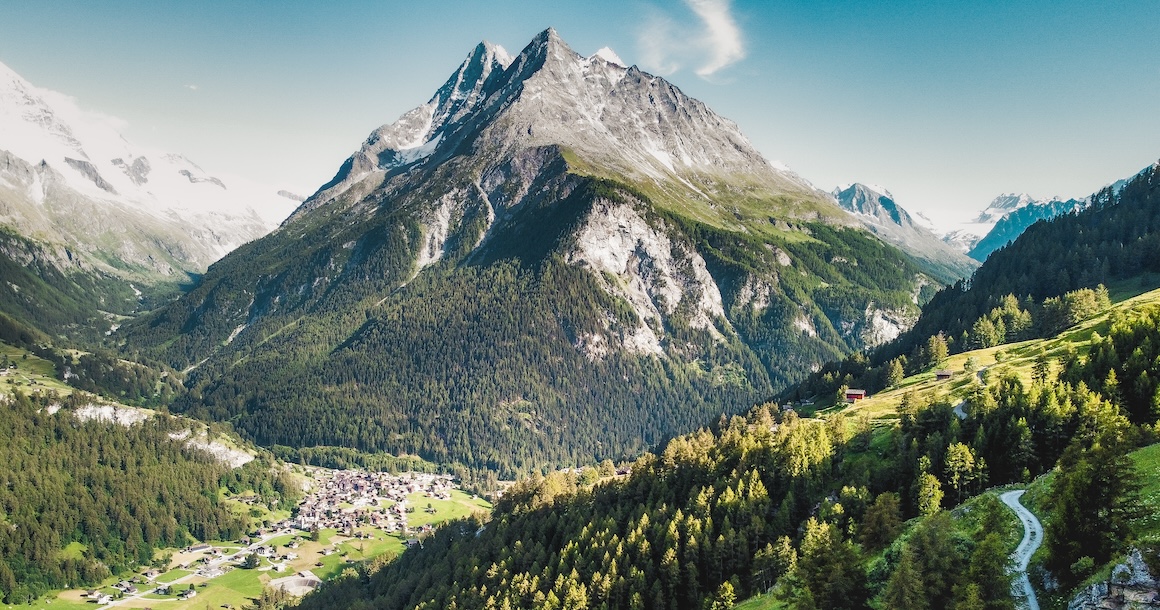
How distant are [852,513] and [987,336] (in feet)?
317

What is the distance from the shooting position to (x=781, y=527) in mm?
84750

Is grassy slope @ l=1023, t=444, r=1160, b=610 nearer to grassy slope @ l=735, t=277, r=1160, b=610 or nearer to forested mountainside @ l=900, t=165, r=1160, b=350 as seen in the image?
grassy slope @ l=735, t=277, r=1160, b=610

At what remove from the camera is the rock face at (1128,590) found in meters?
37.3

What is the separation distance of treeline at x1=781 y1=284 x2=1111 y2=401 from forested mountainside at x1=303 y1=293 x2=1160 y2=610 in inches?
1565

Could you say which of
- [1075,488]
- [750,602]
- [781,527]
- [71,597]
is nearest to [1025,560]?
[1075,488]

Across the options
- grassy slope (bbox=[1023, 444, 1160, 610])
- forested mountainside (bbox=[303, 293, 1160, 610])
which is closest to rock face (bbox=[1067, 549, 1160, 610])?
grassy slope (bbox=[1023, 444, 1160, 610])

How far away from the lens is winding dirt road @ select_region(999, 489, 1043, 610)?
46.0m

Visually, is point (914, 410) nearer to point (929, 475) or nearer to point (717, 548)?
point (929, 475)

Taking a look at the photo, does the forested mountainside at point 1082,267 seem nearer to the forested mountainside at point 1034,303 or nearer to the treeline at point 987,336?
the forested mountainside at point 1034,303

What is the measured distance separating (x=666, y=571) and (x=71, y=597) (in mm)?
186901

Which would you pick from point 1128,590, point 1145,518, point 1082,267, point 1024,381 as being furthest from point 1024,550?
point 1082,267

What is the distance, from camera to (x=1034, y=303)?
567 ft

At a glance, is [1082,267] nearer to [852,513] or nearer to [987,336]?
[987,336]

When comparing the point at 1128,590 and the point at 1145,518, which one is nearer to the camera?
the point at 1128,590
